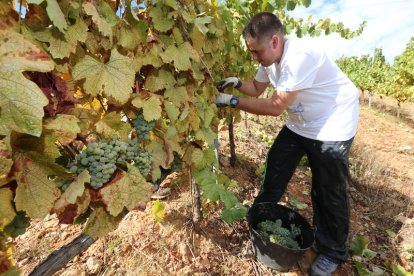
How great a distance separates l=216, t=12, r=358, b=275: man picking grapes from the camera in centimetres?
243

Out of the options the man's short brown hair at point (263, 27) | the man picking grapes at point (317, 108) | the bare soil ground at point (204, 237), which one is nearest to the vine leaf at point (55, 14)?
the man picking grapes at point (317, 108)

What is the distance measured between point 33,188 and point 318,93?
231cm

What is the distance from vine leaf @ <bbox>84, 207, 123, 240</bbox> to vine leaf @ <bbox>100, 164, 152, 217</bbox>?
3.9 inches

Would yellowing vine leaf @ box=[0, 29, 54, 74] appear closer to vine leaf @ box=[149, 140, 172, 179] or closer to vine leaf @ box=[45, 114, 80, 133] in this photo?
vine leaf @ box=[45, 114, 80, 133]

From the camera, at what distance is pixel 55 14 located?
1.01 m

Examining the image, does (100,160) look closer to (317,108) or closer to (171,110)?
(171,110)

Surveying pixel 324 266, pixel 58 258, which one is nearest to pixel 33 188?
pixel 58 258

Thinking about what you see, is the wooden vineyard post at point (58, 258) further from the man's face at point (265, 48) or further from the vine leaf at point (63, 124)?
the man's face at point (265, 48)

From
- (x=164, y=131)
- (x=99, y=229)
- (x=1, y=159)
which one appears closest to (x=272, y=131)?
(x=164, y=131)

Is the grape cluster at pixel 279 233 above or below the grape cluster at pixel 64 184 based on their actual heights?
below

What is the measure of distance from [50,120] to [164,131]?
0.69m

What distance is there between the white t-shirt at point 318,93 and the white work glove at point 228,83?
343 mm

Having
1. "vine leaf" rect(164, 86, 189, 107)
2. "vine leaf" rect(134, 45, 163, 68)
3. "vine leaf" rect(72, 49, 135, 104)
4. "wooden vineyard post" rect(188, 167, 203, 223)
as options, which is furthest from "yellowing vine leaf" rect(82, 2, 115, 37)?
"wooden vineyard post" rect(188, 167, 203, 223)

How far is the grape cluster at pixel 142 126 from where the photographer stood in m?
1.48
